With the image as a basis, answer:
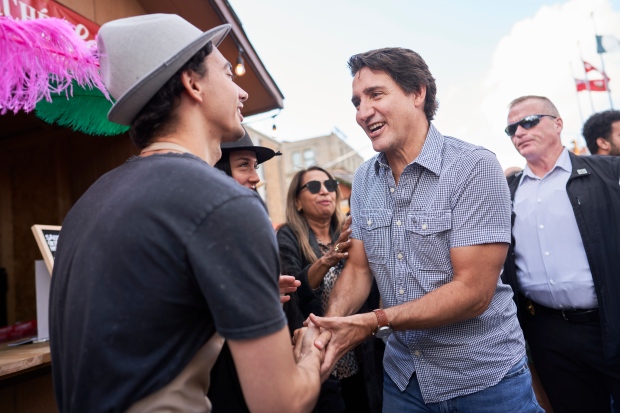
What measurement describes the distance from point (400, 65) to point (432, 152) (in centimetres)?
52

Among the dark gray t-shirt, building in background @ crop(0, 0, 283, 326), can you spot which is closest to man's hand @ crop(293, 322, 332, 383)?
the dark gray t-shirt

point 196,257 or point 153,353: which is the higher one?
point 196,257

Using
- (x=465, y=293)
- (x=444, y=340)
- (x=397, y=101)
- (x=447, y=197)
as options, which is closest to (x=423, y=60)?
(x=397, y=101)

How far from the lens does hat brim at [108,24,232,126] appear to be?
3.97ft

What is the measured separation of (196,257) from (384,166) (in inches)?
60.1

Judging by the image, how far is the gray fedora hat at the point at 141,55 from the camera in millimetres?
1225

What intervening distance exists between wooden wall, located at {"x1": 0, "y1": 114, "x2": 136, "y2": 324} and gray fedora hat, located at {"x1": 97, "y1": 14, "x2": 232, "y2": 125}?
11.9ft

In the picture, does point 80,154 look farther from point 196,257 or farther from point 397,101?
point 196,257

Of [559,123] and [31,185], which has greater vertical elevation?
[31,185]

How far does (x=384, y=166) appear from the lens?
230 centimetres

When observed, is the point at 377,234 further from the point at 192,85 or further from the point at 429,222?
the point at 192,85

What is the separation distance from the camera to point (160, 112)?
1.25 m

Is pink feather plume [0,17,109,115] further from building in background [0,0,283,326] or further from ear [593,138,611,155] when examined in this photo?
ear [593,138,611,155]

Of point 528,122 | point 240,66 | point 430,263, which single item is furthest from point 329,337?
point 240,66
